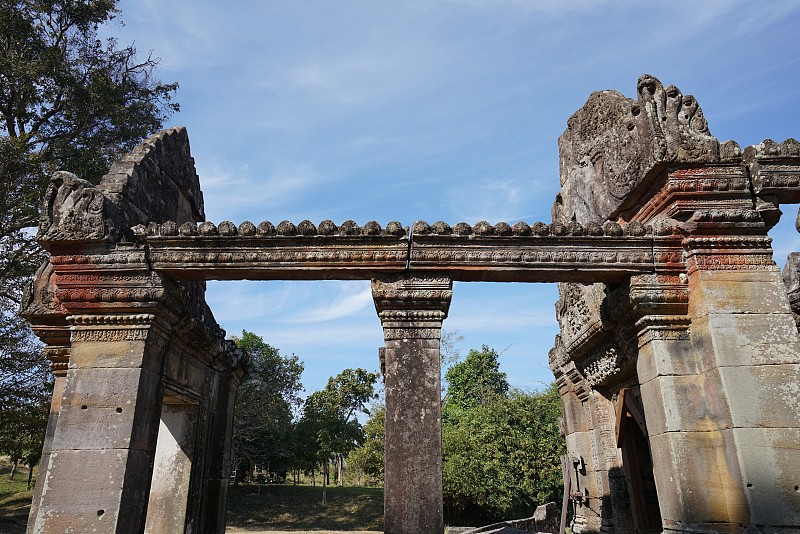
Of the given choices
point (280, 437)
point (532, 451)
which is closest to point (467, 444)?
point (532, 451)

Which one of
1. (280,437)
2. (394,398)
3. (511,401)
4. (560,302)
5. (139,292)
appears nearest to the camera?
(394,398)

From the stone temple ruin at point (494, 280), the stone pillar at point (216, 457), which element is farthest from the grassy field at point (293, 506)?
the stone temple ruin at point (494, 280)

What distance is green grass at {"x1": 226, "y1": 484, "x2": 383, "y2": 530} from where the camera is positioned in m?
25.2

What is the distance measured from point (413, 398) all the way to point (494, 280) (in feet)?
4.70

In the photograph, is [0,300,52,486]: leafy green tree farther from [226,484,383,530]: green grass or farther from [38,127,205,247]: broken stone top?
[226,484,383,530]: green grass

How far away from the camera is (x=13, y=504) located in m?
21.4

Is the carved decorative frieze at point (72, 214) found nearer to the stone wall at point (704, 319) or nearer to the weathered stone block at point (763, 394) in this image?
the stone wall at point (704, 319)

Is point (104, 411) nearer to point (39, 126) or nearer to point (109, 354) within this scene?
point (109, 354)

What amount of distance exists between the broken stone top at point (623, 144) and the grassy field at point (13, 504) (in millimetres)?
19378

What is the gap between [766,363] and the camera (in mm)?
4750

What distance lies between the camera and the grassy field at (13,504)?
17.7m

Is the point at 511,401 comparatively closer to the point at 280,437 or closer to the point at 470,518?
the point at 470,518

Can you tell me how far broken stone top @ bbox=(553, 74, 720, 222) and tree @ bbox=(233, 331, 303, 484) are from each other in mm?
22004

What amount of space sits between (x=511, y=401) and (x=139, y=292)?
20810mm
